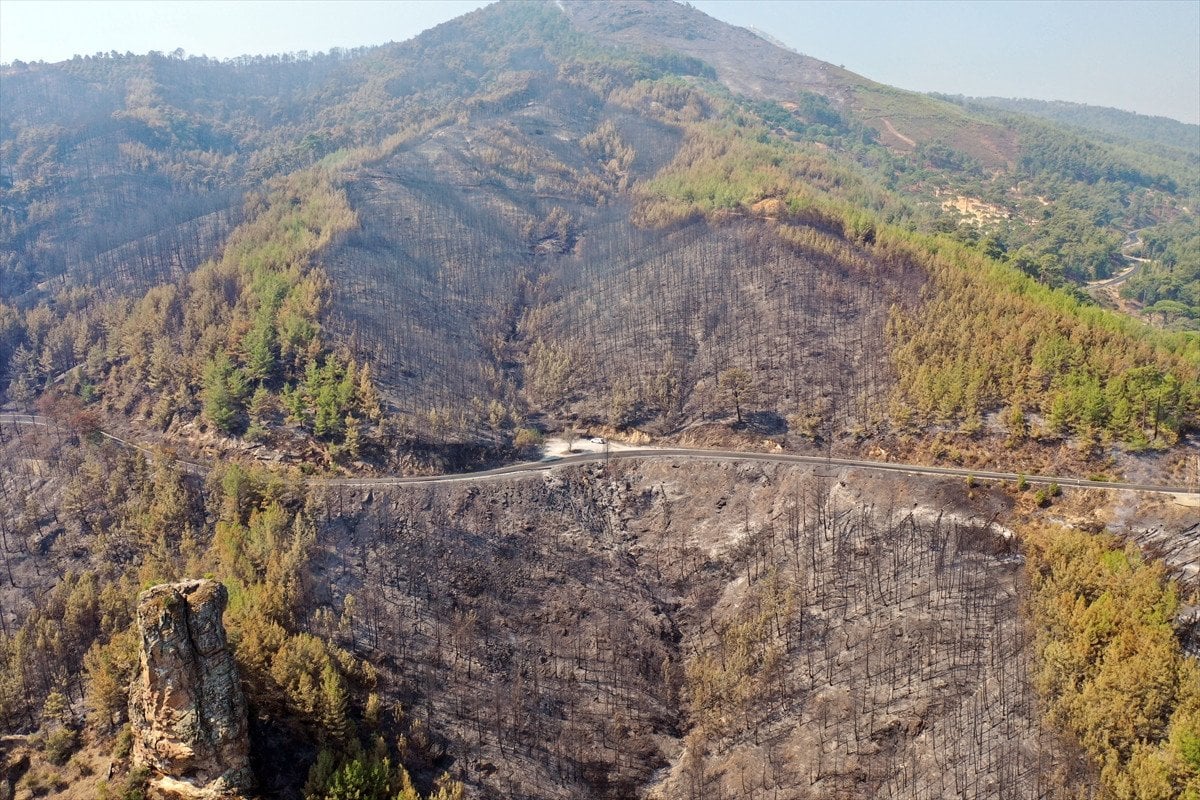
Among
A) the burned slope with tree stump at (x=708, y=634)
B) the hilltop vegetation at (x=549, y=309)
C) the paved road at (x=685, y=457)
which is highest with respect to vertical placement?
the hilltop vegetation at (x=549, y=309)

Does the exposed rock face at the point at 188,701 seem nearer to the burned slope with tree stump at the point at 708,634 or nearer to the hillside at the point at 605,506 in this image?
the hillside at the point at 605,506

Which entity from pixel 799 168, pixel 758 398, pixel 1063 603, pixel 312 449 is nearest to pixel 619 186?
pixel 799 168

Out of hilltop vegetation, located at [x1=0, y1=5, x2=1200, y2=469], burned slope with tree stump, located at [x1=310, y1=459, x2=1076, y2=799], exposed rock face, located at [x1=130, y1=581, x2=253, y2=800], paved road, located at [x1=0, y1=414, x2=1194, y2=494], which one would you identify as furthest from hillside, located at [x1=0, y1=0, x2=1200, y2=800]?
exposed rock face, located at [x1=130, y1=581, x2=253, y2=800]

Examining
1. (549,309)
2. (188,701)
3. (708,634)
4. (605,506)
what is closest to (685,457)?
(605,506)

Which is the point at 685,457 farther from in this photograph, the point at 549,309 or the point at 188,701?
the point at 188,701

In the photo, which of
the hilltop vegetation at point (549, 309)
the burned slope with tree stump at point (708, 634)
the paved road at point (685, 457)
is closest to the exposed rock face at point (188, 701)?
the burned slope with tree stump at point (708, 634)

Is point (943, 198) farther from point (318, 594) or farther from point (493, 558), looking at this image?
point (318, 594)

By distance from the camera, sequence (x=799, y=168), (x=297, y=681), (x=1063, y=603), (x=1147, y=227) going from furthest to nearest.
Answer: (x=1147, y=227), (x=799, y=168), (x=1063, y=603), (x=297, y=681)

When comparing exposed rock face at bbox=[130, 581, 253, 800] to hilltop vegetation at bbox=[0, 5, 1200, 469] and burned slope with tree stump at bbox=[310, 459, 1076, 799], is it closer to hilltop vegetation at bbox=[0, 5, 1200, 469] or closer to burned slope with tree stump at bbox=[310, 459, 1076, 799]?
burned slope with tree stump at bbox=[310, 459, 1076, 799]
